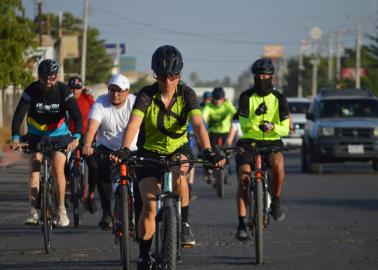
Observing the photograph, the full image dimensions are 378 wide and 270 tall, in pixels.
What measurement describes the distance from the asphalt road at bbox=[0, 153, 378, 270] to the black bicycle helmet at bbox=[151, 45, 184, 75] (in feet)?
7.31

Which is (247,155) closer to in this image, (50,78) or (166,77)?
(50,78)

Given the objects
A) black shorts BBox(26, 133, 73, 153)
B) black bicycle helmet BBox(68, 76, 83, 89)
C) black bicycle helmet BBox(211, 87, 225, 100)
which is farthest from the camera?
black bicycle helmet BBox(211, 87, 225, 100)

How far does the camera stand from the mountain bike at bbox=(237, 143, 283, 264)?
11.2m

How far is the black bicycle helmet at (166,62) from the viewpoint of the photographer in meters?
9.33

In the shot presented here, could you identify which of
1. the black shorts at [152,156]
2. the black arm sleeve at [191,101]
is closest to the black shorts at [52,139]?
the black shorts at [152,156]

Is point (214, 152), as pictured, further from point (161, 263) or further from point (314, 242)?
point (314, 242)

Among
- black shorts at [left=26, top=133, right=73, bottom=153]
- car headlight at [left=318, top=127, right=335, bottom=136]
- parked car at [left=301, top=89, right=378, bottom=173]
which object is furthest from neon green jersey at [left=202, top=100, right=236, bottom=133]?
black shorts at [left=26, top=133, right=73, bottom=153]

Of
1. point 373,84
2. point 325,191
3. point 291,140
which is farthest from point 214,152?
point 373,84

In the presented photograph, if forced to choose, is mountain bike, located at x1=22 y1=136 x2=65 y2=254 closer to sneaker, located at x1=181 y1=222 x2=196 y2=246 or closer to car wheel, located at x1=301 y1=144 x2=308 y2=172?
sneaker, located at x1=181 y1=222 x2=196 y2=246

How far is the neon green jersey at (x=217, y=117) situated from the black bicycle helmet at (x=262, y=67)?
9.10 metres

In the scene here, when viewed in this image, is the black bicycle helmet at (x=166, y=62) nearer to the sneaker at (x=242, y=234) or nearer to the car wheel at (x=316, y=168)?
the sneaker at (x=242, y=234)

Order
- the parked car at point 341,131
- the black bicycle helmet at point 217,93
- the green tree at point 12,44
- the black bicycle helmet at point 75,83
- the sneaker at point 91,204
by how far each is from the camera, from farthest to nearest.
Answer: the green tree at point 12,44 < the parked car at point 341,131 < the black bicycle helmet at point 217,93 < the black bicycle helmet at point 75,83 < the sneaker at point 91,204

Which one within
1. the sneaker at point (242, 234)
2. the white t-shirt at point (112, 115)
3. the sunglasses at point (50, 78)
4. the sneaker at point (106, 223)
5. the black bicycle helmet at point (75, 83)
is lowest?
the sneaker at point (106, 223)

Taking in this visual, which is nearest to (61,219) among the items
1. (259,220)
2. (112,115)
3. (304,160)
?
(112,115)
